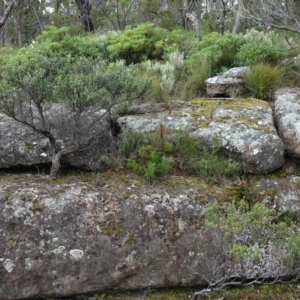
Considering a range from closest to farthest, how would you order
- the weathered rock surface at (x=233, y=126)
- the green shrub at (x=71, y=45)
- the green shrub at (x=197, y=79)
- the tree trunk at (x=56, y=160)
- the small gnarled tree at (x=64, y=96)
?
the small gnarled tree at (x=64, y=96) < the tree trunk at (x=56, y=160) < the weathered rock surface at (x=233, y=126) < the green shrub at (x=197, y=79) < the green shrub at (x=71, y=45)

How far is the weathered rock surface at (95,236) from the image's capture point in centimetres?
424

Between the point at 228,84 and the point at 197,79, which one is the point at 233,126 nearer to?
the point at 228,84

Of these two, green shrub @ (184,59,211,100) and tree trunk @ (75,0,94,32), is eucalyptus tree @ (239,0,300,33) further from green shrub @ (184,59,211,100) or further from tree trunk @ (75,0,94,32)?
tree trunk @ (75,0,94,32)

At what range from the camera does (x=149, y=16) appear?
51.9 feet

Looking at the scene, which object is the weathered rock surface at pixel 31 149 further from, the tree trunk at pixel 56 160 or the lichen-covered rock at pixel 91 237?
the lichen-covered rock at pixel 91 237

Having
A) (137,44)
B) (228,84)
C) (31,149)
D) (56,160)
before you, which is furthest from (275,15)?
(31,149)

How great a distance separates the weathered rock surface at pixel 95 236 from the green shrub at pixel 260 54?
3.20 metres

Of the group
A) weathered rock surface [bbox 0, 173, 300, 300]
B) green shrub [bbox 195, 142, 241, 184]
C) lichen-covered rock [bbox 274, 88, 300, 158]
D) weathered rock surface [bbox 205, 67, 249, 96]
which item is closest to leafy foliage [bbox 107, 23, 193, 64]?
weathered rock surface [bbox 205, 67, 249, 96]

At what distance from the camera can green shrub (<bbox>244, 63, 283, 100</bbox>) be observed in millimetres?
6367

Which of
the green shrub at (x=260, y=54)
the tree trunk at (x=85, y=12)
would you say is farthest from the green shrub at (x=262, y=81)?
the tree trunk at (x=85, y=12)

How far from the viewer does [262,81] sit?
637 centimetres

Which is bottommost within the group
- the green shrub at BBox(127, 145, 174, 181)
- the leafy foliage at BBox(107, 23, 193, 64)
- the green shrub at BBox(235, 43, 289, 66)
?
the green shrub at BBox(127, 145, 174, 181)

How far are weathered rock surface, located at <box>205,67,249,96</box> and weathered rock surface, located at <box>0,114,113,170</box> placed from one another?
215 centimetres

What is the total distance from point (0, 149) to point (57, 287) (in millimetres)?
1915
